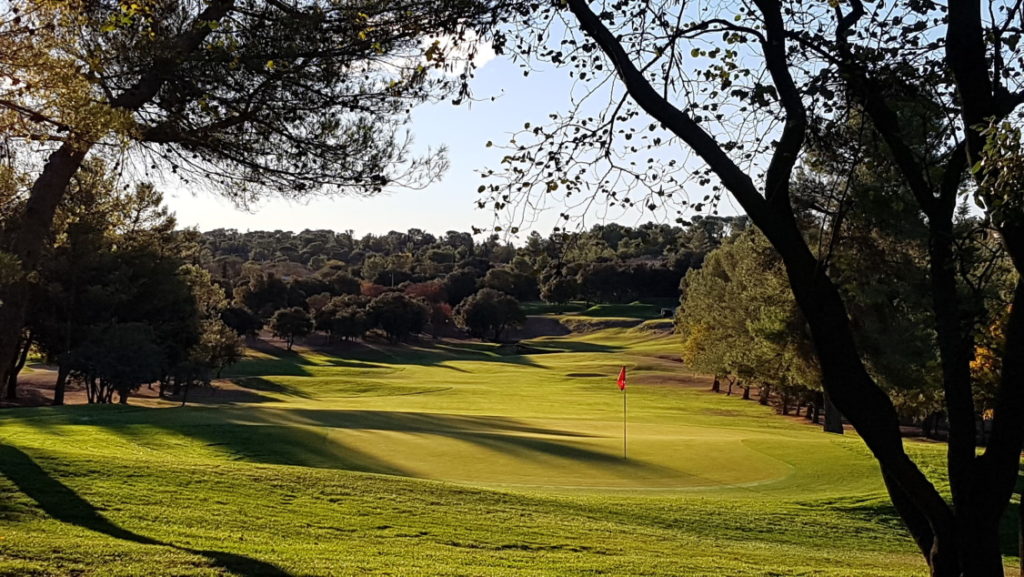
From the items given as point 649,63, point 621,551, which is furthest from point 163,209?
point 649,63

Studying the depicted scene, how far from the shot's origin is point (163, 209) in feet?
150

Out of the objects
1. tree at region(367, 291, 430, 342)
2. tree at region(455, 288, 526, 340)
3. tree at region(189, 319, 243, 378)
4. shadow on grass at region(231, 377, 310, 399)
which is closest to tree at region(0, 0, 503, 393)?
tree at region(189, 319, 243, 378)

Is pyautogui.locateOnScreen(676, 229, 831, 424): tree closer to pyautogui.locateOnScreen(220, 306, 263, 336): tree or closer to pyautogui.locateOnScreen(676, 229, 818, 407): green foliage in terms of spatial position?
pyautogui.locateOnScreen(676, 229, 818, 407): green foliage

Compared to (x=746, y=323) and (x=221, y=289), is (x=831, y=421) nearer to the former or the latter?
(x=746, y=323)

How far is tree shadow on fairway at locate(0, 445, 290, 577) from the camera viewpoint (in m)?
8.12

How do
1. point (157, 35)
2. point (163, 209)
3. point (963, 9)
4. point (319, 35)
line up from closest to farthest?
point (963, 9) → point (319, 35) → point (157, 35) → point (163, 209)

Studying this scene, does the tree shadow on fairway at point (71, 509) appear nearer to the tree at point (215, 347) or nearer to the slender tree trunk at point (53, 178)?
the slender tree trunk at point (53, 178)

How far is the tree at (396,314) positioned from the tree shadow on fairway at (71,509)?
70134mm

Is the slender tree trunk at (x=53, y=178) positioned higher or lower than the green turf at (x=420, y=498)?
higher

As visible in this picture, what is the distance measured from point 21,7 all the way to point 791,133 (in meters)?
8.85

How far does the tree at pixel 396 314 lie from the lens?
83688mm

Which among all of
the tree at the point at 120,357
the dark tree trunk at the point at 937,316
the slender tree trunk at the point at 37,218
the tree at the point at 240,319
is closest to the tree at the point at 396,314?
the tree at the point at 240,319

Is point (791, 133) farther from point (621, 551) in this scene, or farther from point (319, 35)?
point (621, 551)

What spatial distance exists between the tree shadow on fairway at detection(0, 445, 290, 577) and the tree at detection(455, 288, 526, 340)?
80576 mm
